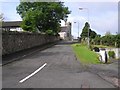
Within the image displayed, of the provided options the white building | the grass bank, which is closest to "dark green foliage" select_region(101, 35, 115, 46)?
the grass bank

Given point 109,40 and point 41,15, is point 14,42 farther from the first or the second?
point 109,40

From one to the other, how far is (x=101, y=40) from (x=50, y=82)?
2384 inches

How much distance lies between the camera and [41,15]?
67.8 m

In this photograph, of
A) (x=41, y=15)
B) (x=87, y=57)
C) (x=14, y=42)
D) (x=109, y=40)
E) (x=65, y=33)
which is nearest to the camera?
(x=87, y=57)

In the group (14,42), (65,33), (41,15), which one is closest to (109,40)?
(41,15)

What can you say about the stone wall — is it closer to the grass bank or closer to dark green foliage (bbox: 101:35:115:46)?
the grass bank

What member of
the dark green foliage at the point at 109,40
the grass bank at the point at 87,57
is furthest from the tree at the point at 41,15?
the grass bank at the point at 87,57

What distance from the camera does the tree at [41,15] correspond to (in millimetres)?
67375

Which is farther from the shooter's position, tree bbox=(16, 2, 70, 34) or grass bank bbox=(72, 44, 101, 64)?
tree bbox=(16, 2, 70, 34)

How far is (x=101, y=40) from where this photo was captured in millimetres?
73188

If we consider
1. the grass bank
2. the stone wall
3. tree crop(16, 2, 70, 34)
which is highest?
tree crop(16, 2, 70, 34)

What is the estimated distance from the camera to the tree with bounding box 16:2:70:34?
6738 cm

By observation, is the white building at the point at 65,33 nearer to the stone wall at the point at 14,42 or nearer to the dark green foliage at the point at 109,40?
the dark green foliage at the point at 109,40

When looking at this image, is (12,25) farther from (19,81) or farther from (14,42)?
(19,81)
